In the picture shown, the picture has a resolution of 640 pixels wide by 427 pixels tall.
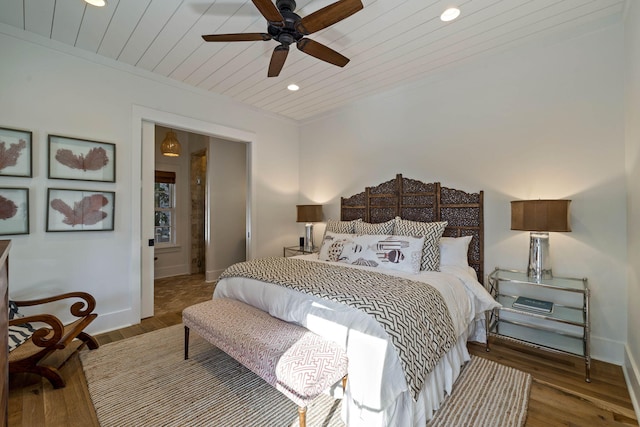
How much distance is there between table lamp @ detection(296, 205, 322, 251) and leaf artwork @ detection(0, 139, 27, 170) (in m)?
3.02

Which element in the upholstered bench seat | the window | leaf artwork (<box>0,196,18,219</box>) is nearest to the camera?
the upholstered bench seat

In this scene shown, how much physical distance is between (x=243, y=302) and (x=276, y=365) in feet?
3.26

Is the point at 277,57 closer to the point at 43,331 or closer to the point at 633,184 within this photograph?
the point at 43,331

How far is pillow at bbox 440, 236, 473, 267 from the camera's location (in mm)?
2732

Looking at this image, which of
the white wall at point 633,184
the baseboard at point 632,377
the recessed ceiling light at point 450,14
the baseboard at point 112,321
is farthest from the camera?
the baseboard at point 112,321

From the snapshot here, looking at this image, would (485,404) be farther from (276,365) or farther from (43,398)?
(43,398)

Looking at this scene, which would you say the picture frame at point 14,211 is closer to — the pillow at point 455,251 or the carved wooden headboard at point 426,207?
the carved wooden headboard at point 426,207

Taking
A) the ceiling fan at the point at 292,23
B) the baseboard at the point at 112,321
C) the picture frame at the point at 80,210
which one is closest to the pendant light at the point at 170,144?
the picture frame at the point at 80,210

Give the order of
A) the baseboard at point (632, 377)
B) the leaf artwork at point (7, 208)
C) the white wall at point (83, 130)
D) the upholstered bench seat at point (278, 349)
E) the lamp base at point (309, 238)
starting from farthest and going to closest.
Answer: the lamp base at point (309, 238), the white wall at point (83, 130), the leaf artwork at point (7, 208), the baseboard at point (632, 377), the upholstered bench seat at point (278, 349)

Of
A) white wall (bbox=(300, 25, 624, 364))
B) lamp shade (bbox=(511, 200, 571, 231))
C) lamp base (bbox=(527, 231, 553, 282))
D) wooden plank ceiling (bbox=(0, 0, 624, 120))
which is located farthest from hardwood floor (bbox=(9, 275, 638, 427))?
wooden plank ceiling (bbox=(0, 0, 624, 120))

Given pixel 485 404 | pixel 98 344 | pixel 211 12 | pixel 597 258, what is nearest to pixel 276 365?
pixel 485 404

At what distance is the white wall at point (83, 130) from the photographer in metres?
2.46

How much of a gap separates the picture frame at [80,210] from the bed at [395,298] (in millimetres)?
1438

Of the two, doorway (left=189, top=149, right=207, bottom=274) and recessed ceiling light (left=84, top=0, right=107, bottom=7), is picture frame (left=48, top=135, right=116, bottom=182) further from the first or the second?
doorway (left=189, top=149, right=207, bottom=274)
